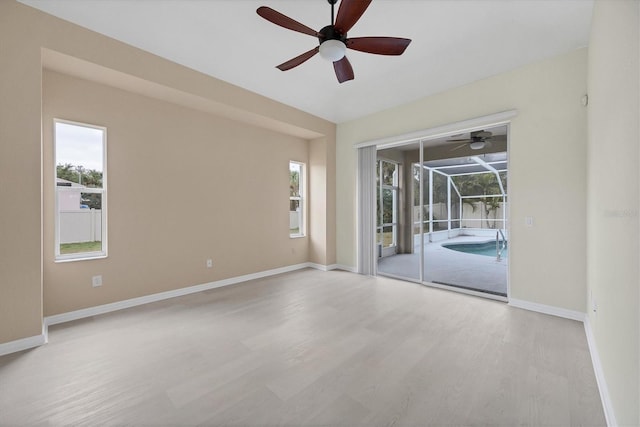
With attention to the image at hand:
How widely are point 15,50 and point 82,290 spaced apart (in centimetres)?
251

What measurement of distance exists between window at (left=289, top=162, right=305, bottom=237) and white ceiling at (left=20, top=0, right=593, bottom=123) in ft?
6.34

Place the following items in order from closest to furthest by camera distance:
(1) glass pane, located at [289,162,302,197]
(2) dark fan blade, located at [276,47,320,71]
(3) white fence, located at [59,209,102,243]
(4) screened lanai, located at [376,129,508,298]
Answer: (2) dark fan blade, located at [276,47,320,71], (3) white fence, located at [59,209,102,243], (4) screened lanai, located at [376,129,508,298], (1) glass pane, located at [289,162,302,197]

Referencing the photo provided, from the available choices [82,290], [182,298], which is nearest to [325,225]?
[182,298]

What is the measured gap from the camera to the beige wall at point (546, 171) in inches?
121

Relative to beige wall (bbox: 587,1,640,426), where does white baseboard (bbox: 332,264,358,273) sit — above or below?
below

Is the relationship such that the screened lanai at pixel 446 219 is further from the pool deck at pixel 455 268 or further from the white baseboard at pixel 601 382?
the white baseboard at pixel 601 382

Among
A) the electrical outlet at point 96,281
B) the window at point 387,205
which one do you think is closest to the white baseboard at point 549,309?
A: the window at point 387,205

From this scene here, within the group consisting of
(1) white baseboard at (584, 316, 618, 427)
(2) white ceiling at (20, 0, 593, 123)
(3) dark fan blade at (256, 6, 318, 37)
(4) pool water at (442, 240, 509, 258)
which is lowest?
(1) white baseboard at (584, 316, 618, 427)

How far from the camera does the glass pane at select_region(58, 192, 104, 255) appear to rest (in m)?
3.17

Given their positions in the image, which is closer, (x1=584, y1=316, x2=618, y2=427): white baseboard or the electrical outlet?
(x1=584, y1=316, x2=618, y2=427): white baseboard

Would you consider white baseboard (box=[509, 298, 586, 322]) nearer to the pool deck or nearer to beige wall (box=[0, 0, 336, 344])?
the pool deck

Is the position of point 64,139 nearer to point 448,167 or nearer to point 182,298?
point 182,298

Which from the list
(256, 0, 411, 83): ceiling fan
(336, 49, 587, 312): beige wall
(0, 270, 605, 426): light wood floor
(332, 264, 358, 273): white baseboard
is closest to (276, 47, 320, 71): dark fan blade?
(256, 0, 411, 83): ceiling fan

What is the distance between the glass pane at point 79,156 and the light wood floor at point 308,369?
1.66 metres
